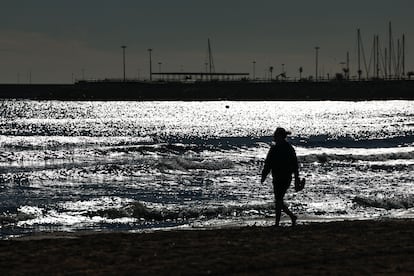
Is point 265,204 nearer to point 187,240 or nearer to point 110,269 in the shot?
point 187,240

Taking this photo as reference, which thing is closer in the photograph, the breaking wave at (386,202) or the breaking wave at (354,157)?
the breaking wave at (386,202)

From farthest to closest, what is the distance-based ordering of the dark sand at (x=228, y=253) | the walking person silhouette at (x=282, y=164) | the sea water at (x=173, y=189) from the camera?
1. the sea water at (x=173, y=189)
2. the walking person silhouette at (x=282, y=164)
3. the dark sand at (x=228, y=253)

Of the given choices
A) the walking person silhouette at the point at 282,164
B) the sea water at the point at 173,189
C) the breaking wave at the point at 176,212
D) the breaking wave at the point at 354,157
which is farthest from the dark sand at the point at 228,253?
the breaking wave at the point at 354,157

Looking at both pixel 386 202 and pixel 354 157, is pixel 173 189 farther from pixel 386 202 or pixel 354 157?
pixel 354 157

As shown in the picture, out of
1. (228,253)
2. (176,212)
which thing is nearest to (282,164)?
(228,253)

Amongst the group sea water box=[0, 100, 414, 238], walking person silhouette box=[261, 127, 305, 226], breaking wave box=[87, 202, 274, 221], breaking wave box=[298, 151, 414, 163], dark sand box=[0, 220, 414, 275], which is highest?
walking person silhouette box=[261, 127, 305, 226]

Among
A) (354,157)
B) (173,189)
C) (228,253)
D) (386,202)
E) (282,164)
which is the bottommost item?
(354,157)

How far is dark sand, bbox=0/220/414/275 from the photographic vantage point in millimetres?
10516

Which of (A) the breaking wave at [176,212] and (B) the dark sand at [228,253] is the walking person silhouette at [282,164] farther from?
(A) the breaking wave at [176,212]

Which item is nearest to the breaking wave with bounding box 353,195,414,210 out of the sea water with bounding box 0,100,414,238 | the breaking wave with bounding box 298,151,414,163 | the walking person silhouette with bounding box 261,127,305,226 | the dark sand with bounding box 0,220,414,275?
the sea water with bounding box 0,100,414,238

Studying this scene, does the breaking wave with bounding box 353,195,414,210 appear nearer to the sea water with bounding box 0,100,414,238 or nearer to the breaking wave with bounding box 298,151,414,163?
the sea water with bounding box 0,100,414,238

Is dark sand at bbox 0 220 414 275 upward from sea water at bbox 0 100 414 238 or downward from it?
upward

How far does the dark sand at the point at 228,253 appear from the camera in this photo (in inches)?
414

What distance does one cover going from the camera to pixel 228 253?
11719mm
